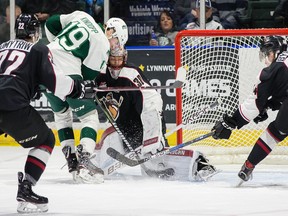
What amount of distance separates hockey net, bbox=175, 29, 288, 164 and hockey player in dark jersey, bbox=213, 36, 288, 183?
1.04 metres

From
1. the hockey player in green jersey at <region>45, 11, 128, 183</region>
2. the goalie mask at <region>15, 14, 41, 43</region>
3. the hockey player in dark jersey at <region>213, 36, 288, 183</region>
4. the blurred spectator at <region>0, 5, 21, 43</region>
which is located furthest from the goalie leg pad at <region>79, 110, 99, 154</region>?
the blurred spectator at <region>0, 5, 21, 43</region>

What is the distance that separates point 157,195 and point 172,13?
3342 millimetres

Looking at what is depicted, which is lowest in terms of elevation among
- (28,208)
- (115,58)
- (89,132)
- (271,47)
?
(89,132)

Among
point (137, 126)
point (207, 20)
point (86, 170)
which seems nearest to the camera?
point (86, 170)

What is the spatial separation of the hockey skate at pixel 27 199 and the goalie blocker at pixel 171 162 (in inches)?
56.2

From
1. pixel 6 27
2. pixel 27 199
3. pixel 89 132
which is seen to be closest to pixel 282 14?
pixel 6 27

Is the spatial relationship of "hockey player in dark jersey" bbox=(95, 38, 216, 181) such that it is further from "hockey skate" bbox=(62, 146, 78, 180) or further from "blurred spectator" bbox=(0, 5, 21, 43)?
"blurred spectator" bbox=(0, 5, 21, 43)

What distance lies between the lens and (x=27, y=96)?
4.59 m

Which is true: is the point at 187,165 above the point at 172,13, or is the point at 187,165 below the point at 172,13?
below

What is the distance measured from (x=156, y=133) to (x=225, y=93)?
110 centimetres

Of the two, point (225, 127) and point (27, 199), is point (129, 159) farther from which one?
point (27, 199)

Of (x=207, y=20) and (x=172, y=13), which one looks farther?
(x=172, y=13)

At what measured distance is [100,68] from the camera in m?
5.91

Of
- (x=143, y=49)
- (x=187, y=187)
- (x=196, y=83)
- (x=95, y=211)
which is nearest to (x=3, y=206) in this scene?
(x=95, y=211)
